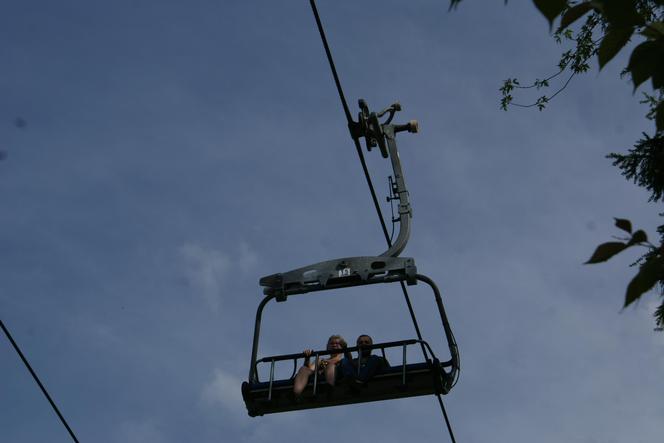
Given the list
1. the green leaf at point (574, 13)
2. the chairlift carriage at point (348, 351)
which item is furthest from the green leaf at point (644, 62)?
the chairlift carriage at point (348, 351)

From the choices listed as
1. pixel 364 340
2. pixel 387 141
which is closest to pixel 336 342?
pixel 364 340

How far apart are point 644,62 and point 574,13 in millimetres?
180

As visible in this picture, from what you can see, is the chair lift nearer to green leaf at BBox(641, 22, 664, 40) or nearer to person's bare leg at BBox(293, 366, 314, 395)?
person's bare leg at BBox(293, 366, 314, 395)

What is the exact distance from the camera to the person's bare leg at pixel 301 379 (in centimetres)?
780

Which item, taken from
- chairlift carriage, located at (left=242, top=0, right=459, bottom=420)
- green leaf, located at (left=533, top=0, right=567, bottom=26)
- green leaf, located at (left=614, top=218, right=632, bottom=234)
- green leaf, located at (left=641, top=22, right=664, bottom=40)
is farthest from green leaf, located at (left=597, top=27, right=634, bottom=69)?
chairlift carriage, located at (left=242, top=0, right=459, bottom=420)

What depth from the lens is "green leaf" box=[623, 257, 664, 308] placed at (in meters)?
1.86

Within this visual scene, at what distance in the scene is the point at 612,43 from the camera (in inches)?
81.4

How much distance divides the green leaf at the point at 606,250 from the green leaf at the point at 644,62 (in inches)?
16.3

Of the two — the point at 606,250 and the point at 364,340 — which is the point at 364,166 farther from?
the point at 606,250

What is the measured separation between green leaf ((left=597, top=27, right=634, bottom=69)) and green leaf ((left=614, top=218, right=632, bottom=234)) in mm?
415

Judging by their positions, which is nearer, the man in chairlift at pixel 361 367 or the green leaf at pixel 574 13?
the green leaf at pixel 574 13

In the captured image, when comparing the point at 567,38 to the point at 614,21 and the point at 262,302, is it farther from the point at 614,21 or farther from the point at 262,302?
the point at 614,21

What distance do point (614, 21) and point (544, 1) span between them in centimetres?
17

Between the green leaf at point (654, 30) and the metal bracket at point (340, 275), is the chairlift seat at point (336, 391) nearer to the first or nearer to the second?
the metal bracket at point (340, 275)
